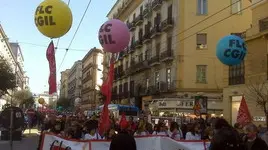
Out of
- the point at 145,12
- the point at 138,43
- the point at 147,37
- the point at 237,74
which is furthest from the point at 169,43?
the point at 237,74

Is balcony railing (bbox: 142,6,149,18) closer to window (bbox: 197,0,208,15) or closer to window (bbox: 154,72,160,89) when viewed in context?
window (bbox: 154,72,160,89)

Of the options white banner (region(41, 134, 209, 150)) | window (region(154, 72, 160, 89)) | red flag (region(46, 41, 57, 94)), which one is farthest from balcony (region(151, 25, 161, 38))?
white banner (region(41, 134, 209, 150))

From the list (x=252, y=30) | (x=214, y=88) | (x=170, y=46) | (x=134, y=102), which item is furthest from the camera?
(x=134, y=102)

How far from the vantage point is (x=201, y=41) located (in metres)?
39.2

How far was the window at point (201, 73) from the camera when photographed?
39.1 m

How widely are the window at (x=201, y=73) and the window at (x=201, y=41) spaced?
173cm

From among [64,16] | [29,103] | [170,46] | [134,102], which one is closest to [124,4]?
[134,102]

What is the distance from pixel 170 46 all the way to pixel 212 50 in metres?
4.18

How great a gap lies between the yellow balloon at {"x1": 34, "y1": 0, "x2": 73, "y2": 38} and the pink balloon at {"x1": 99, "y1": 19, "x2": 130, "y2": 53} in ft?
3.41

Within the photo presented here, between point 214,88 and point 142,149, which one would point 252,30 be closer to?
point 214,88

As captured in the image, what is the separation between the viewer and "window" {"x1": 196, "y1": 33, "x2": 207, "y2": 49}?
1539 inches

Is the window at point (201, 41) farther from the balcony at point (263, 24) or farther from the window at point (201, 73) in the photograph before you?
the balcony at point (263, 24)

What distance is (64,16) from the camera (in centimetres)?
1222

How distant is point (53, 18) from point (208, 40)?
2819cm
